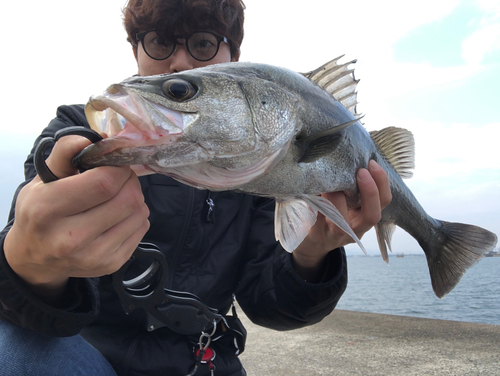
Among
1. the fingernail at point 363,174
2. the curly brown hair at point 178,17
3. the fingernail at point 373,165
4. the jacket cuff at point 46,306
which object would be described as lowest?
the jacket cuff at point 46,306

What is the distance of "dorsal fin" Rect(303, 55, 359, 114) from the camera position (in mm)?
1971

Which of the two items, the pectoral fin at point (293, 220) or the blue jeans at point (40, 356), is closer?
the blue jeans at point (40, 356)

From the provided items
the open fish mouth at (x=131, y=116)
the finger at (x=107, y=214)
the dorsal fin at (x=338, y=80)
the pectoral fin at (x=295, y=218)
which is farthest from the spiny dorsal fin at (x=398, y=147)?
the finger at (x=107, y=214)

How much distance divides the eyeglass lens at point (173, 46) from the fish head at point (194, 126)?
104 cm

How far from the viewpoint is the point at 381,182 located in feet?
6.33

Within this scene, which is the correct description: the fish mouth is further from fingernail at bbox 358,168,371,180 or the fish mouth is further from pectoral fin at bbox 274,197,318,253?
fingernail at bbox 358,168,371,180

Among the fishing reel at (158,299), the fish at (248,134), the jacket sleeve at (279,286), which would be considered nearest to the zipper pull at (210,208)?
the jacket sleeve at (279,286)

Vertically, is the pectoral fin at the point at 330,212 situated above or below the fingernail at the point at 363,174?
below

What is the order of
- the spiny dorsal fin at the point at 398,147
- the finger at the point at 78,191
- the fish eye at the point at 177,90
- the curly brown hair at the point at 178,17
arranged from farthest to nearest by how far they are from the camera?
the spiny dorsal fin at the point at 398,147 < the curly brown hair at the point at 178,17 < the fish eye at the point at 177,90 < the finger at the point at 78,191

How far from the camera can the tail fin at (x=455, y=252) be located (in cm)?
244

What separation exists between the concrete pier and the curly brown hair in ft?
10.9

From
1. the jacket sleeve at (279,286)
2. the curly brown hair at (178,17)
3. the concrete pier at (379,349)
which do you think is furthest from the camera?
the concrete pier at (379,349)

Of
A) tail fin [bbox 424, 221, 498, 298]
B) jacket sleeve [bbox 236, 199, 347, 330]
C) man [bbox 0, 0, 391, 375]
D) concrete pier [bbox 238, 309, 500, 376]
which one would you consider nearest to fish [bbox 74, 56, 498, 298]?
man [bbox 0, 0, 391, 375]

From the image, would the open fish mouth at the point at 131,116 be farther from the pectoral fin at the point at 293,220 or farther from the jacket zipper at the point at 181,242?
the jacket zipper at the point at 181,242
